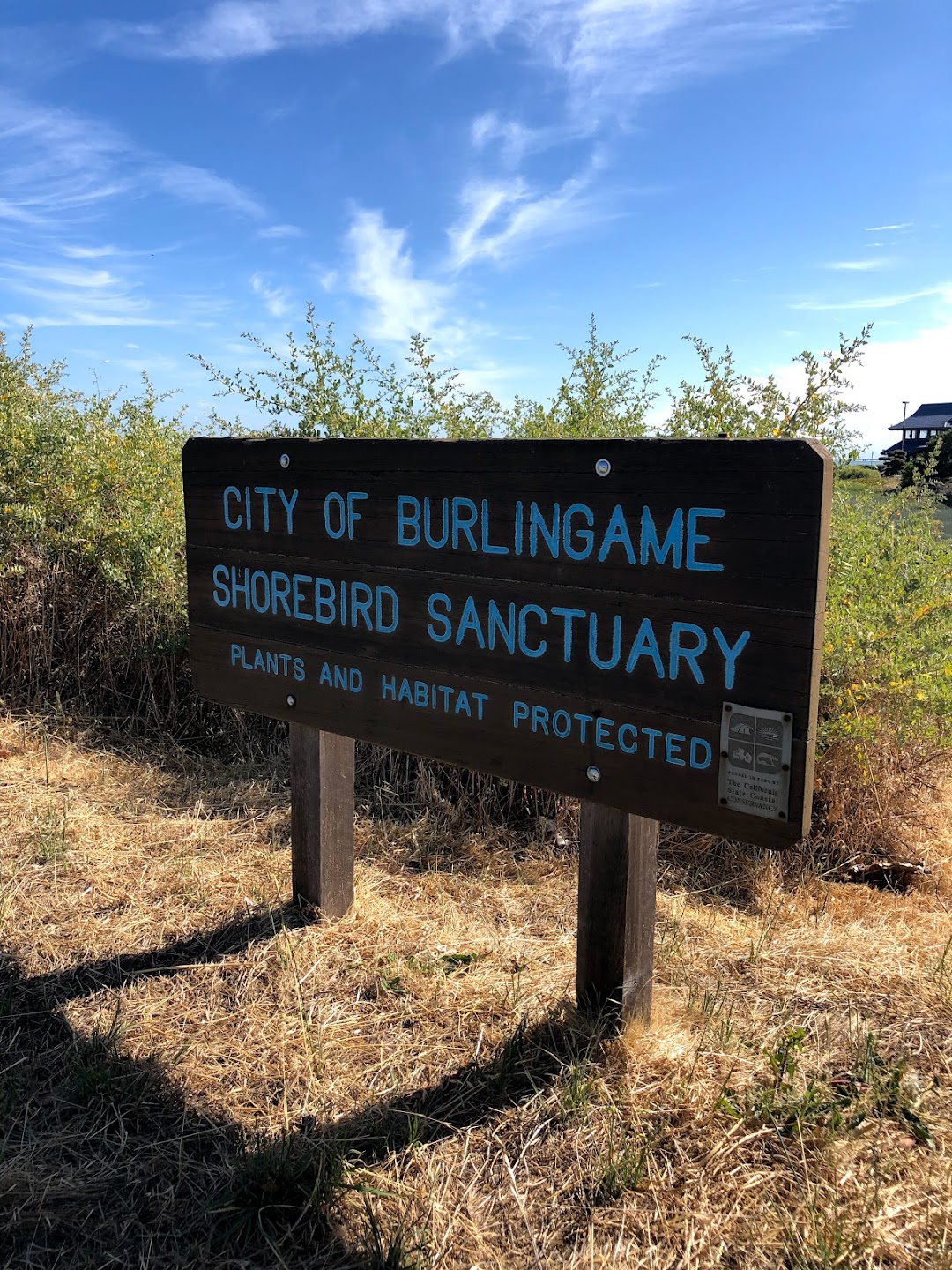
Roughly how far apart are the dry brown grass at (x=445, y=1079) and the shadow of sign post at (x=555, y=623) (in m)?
0.32

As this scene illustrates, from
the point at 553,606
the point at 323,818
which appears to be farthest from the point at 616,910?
the point at 323,818

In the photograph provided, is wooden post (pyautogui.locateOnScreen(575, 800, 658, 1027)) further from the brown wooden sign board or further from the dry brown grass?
the brown wooden sign board

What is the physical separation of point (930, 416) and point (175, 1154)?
224 ft

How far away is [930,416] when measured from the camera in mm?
61812

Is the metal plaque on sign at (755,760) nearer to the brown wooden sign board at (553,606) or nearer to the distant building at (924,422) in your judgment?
the brown wooden sign board at (553,606)

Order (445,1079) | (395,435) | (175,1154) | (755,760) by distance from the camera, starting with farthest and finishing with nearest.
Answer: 1. (395,435)
2. (445,1079)
3. (175,1154)
4. (755,760)

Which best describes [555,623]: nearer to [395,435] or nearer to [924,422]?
[395,435]

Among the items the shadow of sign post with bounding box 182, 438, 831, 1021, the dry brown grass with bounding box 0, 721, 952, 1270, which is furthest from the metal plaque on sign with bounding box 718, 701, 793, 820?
the dry brown grass with bounding box 0, 721, 952, 1270

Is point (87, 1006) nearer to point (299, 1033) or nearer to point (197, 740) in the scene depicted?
point (299, 1033)

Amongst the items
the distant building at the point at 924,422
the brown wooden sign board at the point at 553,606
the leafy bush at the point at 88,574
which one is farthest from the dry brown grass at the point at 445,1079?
the distant building at the point at 924,422

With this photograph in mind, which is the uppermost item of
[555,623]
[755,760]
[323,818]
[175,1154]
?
[555,623]

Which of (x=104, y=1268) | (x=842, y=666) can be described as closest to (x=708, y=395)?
(x=842, y=666)

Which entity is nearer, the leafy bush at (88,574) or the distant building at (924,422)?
the leafy bush at (88,574)

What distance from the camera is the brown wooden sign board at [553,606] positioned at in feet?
6.28
